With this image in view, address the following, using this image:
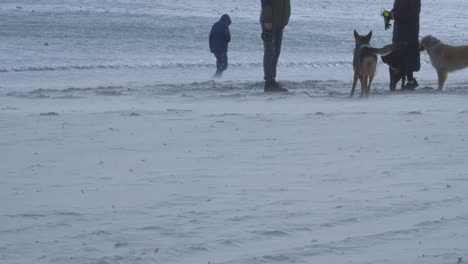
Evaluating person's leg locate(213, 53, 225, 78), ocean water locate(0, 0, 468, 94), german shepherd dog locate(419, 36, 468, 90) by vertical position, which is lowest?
ocean water locate(0, 0, 468, 94)

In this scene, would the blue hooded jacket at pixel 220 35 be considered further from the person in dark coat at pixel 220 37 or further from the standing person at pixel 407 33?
the standing person at pixel 407 33

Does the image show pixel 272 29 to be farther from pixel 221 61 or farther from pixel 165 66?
pixel 165 66

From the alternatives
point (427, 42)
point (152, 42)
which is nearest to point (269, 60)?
point (427, 42)

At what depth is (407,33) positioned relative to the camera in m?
11.5

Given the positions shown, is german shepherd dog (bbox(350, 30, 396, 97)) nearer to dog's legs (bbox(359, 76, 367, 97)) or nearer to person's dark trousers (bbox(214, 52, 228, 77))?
dog's legs (bbox(359, 76, 367, 97))

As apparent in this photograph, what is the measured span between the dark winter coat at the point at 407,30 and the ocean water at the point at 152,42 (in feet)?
15.0

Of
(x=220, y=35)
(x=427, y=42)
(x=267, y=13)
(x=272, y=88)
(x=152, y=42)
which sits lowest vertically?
(x=152, y=42)

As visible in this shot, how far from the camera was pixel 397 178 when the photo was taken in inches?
212

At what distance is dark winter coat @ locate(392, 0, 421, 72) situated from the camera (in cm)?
1145

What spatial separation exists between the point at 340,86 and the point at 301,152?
6822mm

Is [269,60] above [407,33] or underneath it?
underneath

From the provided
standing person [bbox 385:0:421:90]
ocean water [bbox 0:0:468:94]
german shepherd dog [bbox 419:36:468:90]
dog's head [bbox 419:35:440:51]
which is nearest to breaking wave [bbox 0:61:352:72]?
ocean water [bbox 0:0:468:94]

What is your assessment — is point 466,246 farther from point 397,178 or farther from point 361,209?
point 397,178

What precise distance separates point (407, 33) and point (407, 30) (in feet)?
0.14
